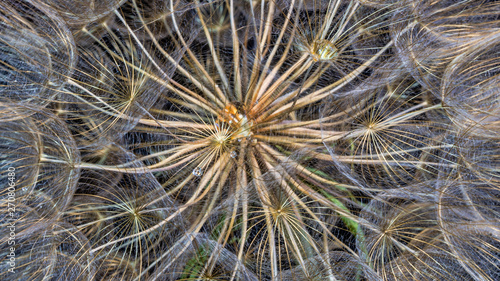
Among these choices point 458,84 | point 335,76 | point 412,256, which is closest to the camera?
point 458,84

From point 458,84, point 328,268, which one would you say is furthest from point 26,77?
point 458,84

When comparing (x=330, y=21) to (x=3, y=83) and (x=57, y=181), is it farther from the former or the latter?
(x=3, y=83)

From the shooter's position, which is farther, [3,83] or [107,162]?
[107,162]

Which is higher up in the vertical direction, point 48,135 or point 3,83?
point 3,83

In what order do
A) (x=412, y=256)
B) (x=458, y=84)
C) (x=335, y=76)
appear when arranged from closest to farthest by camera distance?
(x=458, y=84), (x=412, y=256), (x=335, y=76)

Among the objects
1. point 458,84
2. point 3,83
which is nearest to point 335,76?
point 458,84

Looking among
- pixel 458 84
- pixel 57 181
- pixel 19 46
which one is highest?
pixel 19 46
